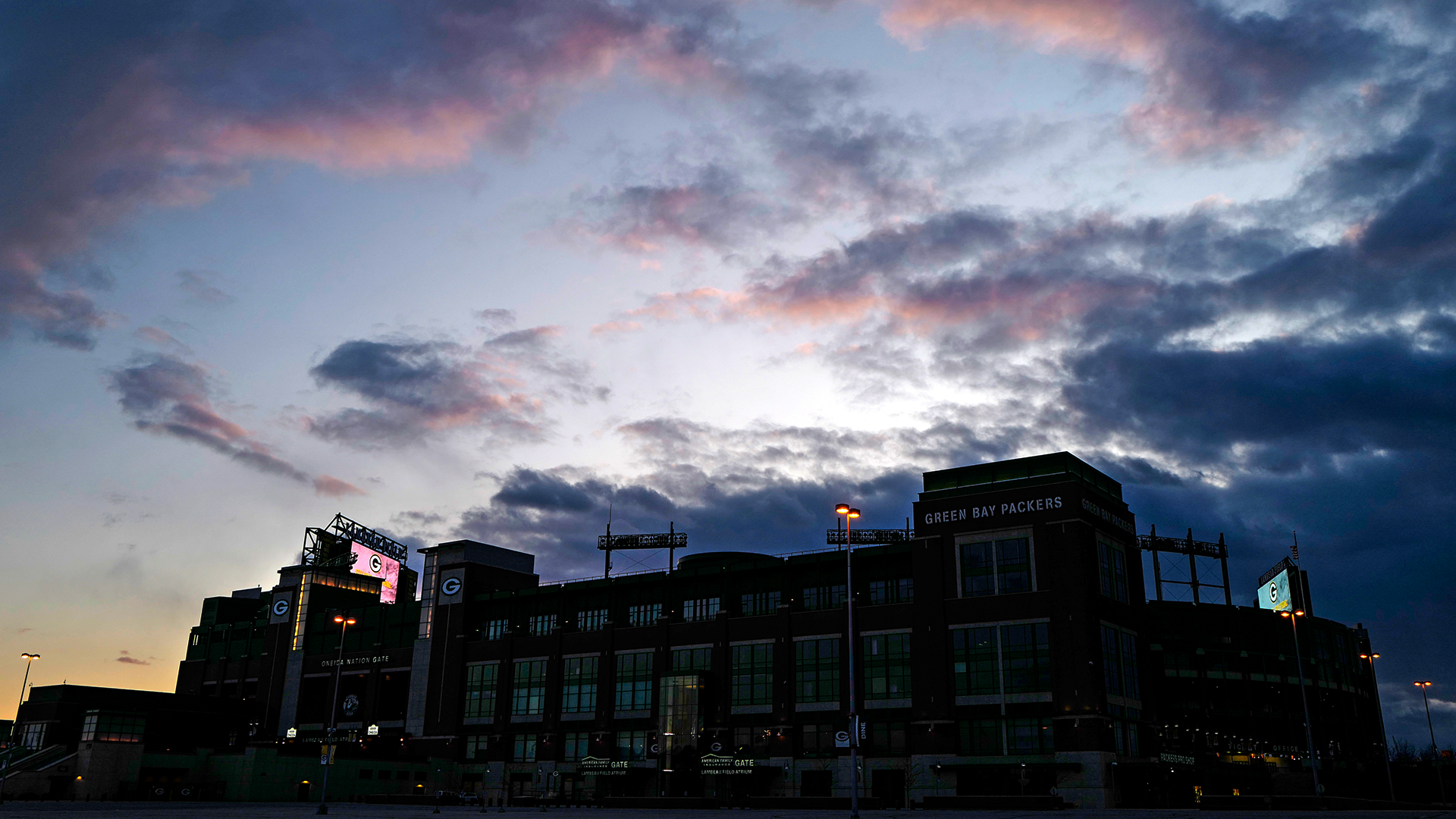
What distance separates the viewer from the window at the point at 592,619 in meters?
120

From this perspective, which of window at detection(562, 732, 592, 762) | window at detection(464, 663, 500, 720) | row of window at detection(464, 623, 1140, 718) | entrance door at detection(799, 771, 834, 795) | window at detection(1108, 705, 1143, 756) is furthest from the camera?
window at detection(464, 663, 500, 720)

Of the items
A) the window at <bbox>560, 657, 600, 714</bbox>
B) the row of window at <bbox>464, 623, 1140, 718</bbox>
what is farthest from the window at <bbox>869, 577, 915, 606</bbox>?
the window at <bbox>560, 657, 600, 714</bbox>

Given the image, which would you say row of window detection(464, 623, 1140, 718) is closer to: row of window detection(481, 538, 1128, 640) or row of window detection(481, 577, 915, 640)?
row of window detection(481, 538, 1128, 640)

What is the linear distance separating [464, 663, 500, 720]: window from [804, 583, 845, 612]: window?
3825cm

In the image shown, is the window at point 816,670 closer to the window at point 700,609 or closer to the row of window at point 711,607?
the row of window at point 711,607

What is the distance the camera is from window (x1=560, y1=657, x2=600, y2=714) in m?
114

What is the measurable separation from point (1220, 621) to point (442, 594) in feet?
300

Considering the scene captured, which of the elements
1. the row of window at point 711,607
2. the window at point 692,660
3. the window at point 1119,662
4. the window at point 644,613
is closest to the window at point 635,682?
the window at point 692,660

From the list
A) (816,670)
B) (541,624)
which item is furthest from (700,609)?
(541,624)

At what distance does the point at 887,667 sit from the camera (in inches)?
3755

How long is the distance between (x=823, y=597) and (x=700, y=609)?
47.5 ft

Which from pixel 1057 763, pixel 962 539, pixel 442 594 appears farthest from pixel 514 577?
pixel 1057 763

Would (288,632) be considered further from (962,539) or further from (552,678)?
(962,539)

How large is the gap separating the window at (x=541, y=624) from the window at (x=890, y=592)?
39190mm
